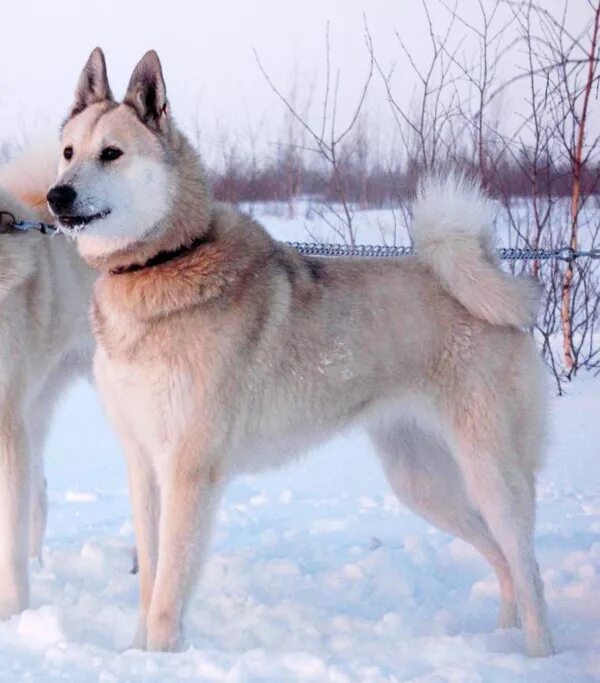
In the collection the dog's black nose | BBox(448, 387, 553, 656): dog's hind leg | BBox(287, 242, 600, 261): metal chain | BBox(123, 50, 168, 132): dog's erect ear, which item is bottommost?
BBox(448, 387, 553, 656): dog's hind leg

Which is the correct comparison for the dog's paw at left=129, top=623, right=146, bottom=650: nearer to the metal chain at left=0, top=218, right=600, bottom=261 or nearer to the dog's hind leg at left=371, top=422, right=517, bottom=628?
the dog's hind leg at left=371, top=422, right=517, bottom=628

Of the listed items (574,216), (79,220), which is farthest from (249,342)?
(574,216)

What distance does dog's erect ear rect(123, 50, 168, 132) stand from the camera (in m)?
2.75

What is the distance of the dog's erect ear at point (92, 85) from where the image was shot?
289 centimetres

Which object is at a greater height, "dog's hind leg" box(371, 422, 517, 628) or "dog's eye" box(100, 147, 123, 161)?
"dog's eye" box(100, 147, 123, 161)

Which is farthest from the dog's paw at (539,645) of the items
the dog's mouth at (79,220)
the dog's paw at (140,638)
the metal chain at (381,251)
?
the dog's mouth at (79,220)

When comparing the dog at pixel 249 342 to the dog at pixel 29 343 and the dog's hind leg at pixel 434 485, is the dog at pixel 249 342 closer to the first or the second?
the dog's hind leg at pixel 434 485

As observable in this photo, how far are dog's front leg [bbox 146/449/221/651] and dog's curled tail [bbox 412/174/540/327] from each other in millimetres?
1002

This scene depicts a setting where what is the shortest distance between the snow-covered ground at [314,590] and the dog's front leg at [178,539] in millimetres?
113

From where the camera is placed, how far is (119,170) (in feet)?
8.79

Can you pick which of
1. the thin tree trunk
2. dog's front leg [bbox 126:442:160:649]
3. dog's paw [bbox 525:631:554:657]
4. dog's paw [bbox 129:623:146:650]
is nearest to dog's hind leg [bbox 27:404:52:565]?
dog's front leg [bbox 126:442:160:649]

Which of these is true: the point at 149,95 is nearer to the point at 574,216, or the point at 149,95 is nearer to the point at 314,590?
the point at 314,590

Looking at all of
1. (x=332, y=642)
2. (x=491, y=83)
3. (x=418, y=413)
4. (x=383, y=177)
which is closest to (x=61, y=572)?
(x=332, y=642)

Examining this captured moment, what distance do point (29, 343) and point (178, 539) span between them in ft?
3.13
